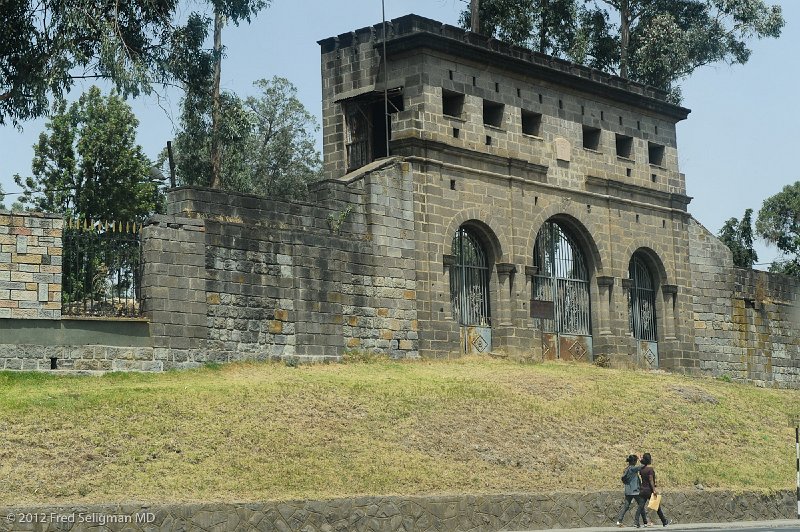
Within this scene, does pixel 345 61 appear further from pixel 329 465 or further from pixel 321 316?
pixel 329 465

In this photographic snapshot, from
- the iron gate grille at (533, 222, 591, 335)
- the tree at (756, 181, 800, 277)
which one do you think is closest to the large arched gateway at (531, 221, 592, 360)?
the iron gate grille at (533, 222, 591, 335)

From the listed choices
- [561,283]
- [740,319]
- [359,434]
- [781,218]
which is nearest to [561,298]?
[561,283]

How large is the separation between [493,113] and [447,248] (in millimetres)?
4628

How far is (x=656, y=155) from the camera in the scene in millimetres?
42031

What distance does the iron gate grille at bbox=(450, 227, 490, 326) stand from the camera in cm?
3509

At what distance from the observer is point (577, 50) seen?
1948 inches

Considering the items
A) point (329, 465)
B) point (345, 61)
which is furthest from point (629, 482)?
point (345, 61)

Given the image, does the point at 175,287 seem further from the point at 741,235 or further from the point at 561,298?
the point at 741,235

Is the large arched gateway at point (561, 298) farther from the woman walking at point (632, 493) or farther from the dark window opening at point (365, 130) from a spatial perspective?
the woman walking at point (632, 493)

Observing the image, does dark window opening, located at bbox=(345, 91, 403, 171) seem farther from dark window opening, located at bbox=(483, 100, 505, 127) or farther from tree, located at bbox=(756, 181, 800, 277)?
tree, located at bbox=(756, 181, 800, 277)

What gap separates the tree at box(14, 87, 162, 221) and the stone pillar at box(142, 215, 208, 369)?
16.9 meters

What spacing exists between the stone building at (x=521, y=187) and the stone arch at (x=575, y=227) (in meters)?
0.04

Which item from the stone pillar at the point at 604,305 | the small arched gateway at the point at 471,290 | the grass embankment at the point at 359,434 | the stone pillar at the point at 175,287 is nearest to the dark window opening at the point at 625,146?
the stone pillar at the point at 604,305

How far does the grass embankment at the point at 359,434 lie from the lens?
20828 millimetres
